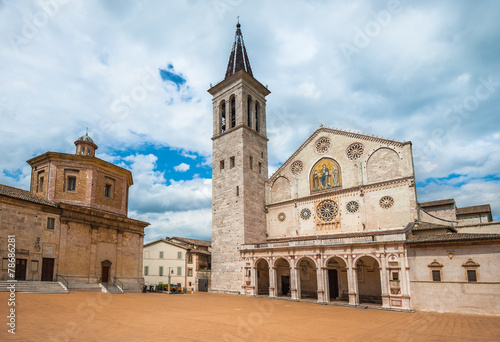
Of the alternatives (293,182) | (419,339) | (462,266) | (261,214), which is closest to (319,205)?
(293,182)

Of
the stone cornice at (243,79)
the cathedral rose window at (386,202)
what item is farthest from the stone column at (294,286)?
the stone cornice at (243,79)

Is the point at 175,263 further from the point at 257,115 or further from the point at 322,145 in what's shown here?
the point at 322,145

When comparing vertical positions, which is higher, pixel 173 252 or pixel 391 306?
pixel 173 252

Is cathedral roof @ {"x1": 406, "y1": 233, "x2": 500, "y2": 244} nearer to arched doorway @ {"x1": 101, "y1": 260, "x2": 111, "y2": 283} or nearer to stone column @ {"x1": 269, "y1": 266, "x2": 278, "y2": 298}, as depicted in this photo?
stone column @ {"x1": 269, "y1": 266, "x2": 278, "y2": 298}

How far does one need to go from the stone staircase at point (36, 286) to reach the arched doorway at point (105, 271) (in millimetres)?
5035

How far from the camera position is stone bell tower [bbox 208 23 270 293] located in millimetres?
35969

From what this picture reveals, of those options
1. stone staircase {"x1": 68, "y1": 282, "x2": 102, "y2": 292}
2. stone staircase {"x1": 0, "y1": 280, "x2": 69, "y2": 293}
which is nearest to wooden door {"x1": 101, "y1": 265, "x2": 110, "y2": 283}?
stone staircase {"x1": 68, "y1": 282, "x2": 102, "y2": 292}

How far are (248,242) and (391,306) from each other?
51.4 ft

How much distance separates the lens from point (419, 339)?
12523mm

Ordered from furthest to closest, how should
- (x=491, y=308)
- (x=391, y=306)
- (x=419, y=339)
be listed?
(x=391, y=306) < (x=491, y=308) < (x=419, y=339)

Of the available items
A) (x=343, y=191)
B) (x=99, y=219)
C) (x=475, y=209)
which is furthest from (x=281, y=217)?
(x=475, y=209)

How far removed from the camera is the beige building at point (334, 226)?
2227 centimetres

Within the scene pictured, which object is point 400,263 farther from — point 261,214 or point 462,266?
point 261,214

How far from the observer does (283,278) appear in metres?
35.2
